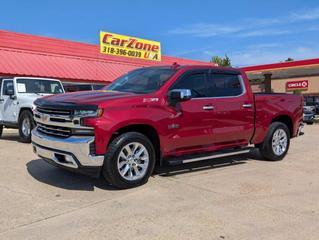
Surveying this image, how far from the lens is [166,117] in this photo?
6832 millimetres

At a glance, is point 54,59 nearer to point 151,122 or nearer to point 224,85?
point 224,85

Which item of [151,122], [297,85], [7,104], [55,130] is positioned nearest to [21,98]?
[7,104]

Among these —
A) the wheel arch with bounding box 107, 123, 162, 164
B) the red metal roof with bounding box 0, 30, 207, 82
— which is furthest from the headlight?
the red metal roof with bounding box 0, 30, 207, 82

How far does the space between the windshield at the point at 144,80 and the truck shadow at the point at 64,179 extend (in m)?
1.61

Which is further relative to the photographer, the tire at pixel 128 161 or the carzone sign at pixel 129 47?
the carzone sign at pixel 129 47

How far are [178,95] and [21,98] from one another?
6401 mm

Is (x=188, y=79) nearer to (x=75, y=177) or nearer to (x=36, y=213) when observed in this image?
(x=75, y=177)

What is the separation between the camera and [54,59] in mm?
24938

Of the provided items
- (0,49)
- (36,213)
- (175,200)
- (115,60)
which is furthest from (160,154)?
(115,60)

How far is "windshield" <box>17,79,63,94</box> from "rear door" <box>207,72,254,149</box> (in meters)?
6.20

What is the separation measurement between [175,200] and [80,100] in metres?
1.97

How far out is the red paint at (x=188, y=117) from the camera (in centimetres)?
621

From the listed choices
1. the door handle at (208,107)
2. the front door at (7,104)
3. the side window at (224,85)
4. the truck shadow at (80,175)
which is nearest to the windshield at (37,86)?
the front door at (7,104)

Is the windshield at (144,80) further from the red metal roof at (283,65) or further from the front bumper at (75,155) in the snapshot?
the red metal roof at (283,65)
